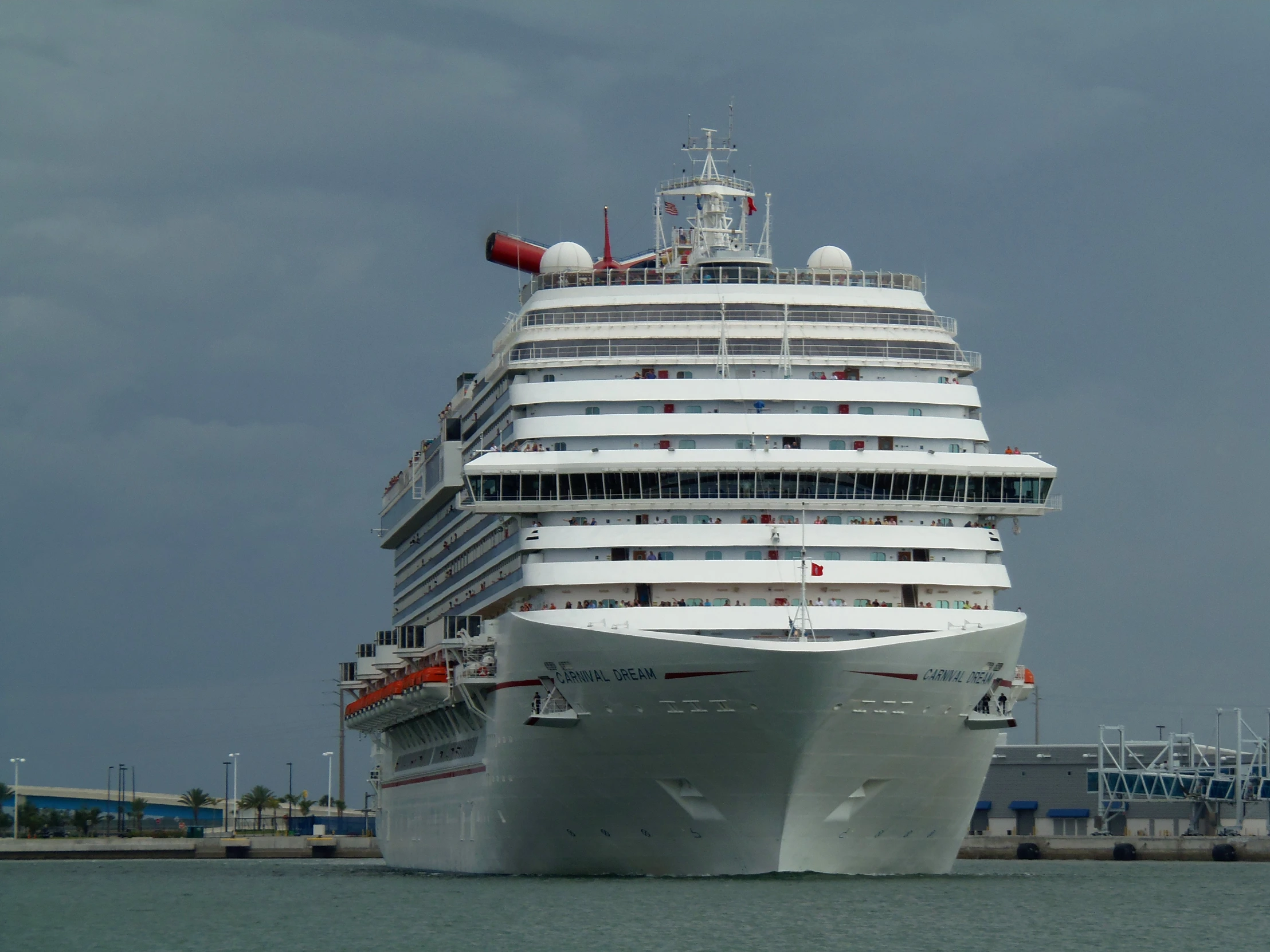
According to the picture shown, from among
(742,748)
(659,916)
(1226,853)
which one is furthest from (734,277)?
(1226,853)

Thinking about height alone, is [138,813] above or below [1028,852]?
above

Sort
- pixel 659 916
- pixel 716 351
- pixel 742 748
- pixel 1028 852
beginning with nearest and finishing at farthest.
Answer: pixel 659 916 < pixel 742 748 < pixel 716 351 < pixel 1028 852

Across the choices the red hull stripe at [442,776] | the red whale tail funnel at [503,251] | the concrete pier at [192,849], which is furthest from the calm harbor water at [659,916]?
the concrete pier at [192,849]

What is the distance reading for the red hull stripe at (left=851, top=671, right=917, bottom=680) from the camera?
154ft

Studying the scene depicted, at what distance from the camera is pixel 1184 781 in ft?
372

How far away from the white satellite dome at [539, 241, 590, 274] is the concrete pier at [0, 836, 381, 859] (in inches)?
2494

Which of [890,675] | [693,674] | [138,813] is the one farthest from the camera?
[138,813]

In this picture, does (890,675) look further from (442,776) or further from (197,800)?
(197,800)

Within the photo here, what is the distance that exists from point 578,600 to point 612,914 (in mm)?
9137

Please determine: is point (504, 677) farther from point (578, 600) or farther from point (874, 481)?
point (874, 481)

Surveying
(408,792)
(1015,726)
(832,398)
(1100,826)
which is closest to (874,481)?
(832,398)

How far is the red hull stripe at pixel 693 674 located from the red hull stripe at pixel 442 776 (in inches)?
372

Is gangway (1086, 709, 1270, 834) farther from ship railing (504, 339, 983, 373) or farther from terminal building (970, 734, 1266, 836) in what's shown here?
ship railing (504, 339, 983, 373)

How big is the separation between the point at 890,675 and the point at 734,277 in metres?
17.4
